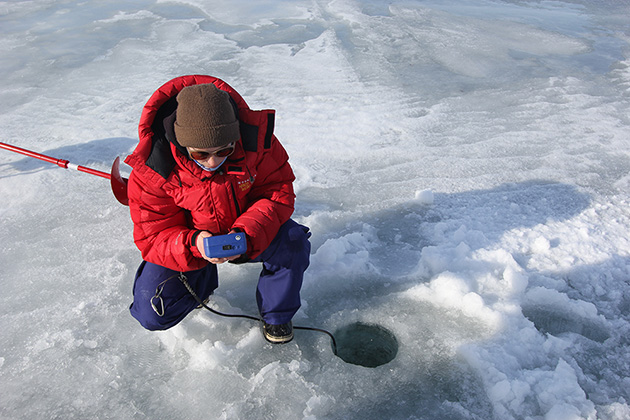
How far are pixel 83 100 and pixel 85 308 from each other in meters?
3.08

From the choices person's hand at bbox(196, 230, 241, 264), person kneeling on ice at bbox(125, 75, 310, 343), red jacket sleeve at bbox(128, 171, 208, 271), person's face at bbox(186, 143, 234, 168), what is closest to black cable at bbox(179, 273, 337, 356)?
person kneeling on ice at bbox(125, 75, 310, 343)

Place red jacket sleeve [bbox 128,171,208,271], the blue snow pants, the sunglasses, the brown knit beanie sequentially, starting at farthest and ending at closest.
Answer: the blue snow pants < red jacket sleeve [bbox 128,171,208,271] < the sunglasses < the brown knit beanie

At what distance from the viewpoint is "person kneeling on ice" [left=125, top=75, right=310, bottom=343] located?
1801 millimetres

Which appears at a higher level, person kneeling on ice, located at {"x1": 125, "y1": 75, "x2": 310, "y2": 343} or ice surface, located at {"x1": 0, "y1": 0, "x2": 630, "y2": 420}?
person kneeling on ice, located at {"x1": 125, "y1": 75, "x2": 310, "y2": 343}

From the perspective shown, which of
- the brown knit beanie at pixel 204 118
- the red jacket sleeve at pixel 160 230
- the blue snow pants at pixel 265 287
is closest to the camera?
the brown knit beanie at pixel 204 118

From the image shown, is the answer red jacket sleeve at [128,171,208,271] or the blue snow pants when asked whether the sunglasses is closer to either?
red jacket sleeve at [128,171,208,271]

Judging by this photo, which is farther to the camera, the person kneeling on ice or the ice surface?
the ice surface

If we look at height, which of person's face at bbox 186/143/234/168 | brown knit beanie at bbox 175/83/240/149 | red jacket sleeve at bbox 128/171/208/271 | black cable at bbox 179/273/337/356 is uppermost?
brown knit beanie at bbox 175/83/240/149

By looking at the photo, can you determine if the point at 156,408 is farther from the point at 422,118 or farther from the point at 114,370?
the point at 422,118

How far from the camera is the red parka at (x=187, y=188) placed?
192 cm

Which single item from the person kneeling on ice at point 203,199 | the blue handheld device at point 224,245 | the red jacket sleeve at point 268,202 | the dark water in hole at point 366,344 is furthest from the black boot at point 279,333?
the blue handheld device at point 224,245

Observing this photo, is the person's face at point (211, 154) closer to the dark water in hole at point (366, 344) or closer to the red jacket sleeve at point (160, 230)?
the red jacket sleeve at point (160, 230)

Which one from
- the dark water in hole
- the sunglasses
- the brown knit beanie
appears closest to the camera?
the brown knit beanie

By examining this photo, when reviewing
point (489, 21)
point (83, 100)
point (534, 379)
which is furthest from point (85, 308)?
point (489, 21)
